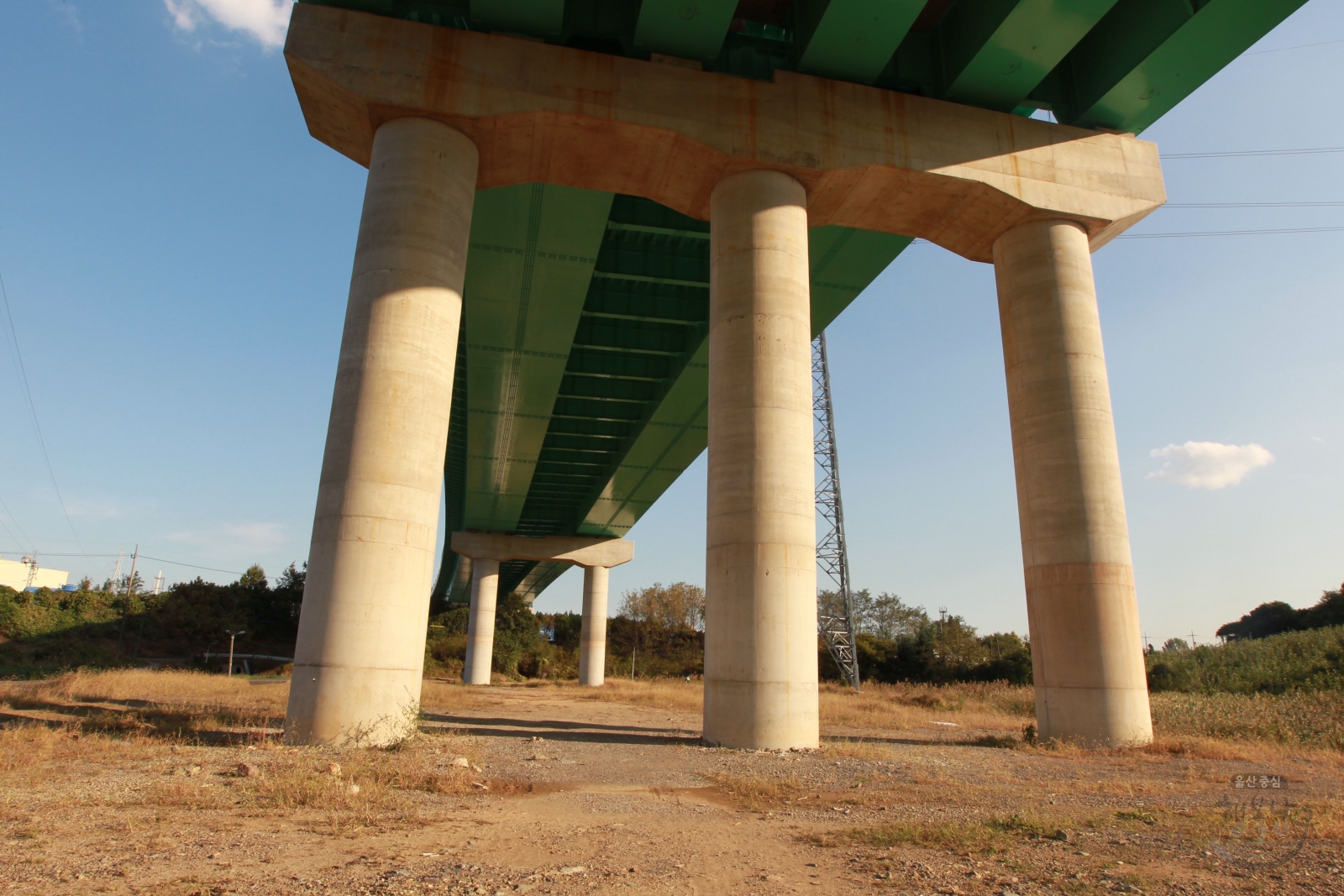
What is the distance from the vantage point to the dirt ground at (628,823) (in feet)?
15.9

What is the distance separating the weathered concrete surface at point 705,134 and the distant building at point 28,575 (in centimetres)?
12221

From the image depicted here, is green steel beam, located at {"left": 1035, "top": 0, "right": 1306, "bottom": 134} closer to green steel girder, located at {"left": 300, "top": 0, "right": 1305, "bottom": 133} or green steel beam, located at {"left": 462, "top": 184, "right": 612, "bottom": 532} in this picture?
green steel girder, located at {"left": 300, "top": 0, "right": 1305, "bottom": 133}

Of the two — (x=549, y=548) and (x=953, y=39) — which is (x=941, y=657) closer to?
(x=549, y=548)

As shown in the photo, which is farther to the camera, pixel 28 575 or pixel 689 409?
pixel 28 575

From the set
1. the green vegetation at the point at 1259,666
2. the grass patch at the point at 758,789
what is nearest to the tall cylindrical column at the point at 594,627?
the green vegetation at the point at 1259,666

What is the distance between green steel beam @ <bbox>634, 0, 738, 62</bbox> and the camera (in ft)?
46.3

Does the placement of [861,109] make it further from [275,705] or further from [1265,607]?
[1265,607]

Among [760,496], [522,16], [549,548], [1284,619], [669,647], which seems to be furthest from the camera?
[669,647]

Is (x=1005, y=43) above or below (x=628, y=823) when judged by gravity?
above

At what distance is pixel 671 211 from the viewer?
20.4 metres

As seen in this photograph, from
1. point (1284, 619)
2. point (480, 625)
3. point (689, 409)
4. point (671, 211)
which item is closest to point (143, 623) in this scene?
point (480, 625)

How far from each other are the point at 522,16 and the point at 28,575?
137086 mm

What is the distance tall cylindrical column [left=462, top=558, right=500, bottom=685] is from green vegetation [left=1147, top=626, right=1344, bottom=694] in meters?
35.5

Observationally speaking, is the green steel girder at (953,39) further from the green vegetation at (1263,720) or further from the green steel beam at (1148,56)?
the green vegetation at (1263,720)
